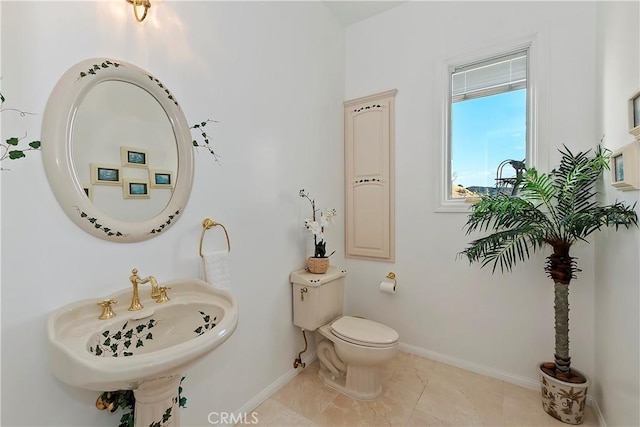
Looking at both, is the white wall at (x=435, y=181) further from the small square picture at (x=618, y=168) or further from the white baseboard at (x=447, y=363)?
the small square picture at (x=618, y=168)

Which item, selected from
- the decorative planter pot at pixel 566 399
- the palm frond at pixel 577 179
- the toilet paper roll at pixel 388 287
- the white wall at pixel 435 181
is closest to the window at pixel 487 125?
the white wall at pixel 435 181

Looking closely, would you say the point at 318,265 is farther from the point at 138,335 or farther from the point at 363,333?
the point at 138,335

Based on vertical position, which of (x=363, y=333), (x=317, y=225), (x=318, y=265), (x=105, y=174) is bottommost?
(x=363, y=333)

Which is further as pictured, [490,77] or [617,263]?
[490,77]

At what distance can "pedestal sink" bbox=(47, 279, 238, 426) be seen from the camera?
799mm

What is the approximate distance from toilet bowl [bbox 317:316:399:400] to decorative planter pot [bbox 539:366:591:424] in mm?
907

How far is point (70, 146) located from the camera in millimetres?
1051

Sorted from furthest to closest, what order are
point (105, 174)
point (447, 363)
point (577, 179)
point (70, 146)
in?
point (447, 363), point (577, 179), point (105, 174), point (70, 146)

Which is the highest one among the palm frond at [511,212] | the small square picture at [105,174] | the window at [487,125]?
the window at [487,125]

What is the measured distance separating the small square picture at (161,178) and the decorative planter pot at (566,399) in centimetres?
238

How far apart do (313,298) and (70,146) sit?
1.56 meters

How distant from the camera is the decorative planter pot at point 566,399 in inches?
64.2

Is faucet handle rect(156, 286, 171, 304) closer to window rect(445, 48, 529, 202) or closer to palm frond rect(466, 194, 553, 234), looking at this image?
palm frond rect(466, 194, 553, 234)

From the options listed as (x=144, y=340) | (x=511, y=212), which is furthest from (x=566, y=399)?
(x=144, y=340)
